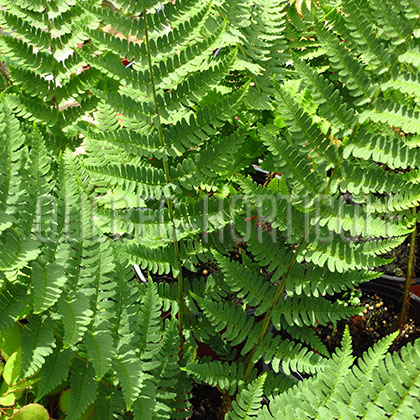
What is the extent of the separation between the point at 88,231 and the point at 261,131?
0.29 m

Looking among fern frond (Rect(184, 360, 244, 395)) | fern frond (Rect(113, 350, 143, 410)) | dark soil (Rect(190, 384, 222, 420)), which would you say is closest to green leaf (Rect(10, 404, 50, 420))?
fern frond (Rect(113, 350, 143, 410))

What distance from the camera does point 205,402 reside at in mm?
1090

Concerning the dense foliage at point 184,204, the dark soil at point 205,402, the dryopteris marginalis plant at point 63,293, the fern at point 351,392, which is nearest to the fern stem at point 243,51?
the dense foliage at point 184,204

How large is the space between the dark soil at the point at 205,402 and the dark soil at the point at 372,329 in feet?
0.99

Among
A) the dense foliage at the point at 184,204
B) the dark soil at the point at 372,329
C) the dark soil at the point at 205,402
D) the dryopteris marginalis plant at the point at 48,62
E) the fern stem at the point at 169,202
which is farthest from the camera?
the dark soil at the point at 372,329

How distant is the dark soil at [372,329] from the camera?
123cm

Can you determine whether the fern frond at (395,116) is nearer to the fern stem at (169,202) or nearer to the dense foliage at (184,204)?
the dense foliage at (184,204)

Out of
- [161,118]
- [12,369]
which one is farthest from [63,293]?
[161,118]

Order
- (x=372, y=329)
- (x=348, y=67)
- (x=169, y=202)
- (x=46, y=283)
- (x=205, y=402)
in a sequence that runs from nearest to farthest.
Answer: (x=46, y=283) → (x=348, y=67) → (x=169, y=202) → (x=205, y=402) → (x=372, y=329)

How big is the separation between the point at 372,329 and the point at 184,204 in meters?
0.65

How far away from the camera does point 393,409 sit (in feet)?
1.87

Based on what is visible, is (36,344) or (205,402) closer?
(36,344)

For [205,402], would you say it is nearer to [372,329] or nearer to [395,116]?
[372,329]

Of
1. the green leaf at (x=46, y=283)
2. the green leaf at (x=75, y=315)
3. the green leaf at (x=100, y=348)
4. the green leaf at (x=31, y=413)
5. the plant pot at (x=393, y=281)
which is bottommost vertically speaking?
the green leaf at (x=31, y=413)
